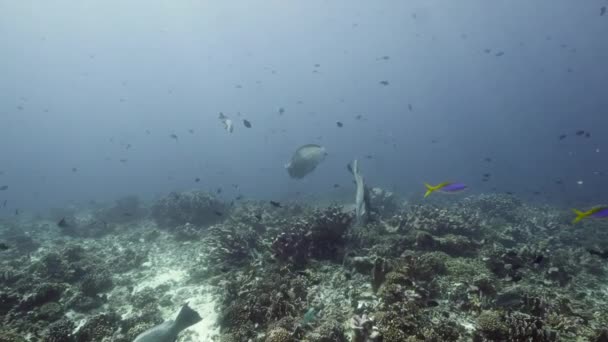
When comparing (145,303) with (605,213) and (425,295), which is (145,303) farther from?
(605,213)

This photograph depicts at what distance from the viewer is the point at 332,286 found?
6.86 meters

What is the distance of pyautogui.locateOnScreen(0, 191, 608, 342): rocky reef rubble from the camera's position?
517 cm

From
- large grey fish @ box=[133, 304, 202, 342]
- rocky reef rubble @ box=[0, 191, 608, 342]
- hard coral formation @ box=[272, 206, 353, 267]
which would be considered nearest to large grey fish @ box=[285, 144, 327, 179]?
rocky reef rubble @ box=[0, 191, 608, 342]

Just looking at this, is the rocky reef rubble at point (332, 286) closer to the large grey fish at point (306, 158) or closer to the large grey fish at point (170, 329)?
the large grey fish at point (170, 329)

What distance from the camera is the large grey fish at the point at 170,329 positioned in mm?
5771

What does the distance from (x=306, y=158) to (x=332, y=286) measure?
765cm

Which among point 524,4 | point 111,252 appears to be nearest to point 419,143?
point 524,4

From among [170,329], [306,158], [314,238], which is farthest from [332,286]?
[306,158]

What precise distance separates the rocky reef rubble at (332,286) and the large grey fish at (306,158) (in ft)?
13.0

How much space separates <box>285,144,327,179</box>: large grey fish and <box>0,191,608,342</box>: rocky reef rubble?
3.96 meters

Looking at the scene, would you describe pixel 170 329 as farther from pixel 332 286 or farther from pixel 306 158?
pixel 306 158

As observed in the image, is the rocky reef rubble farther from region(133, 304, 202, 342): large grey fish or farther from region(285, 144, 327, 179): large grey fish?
region(285, 144, 327, 179): large grey fish

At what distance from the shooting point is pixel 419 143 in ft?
632

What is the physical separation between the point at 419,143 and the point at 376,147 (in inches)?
1311
